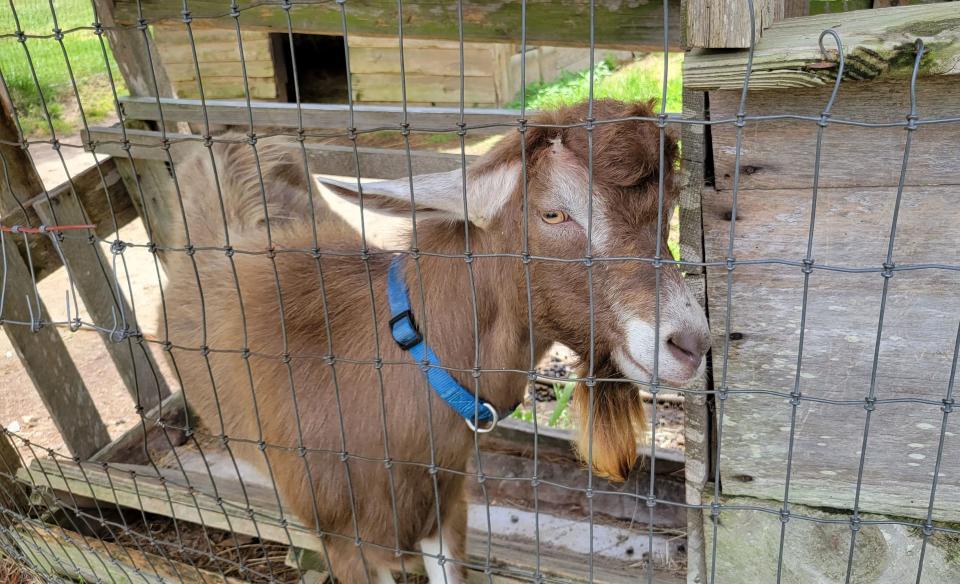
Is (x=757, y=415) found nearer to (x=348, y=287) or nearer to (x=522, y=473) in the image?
(x=348, y=287)

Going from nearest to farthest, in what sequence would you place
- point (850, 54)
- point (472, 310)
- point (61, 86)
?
point (850, 54) < point (472, 310) < point (61, 86)

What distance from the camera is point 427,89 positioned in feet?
27.7

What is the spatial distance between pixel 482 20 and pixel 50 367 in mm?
2651

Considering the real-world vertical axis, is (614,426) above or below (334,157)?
below

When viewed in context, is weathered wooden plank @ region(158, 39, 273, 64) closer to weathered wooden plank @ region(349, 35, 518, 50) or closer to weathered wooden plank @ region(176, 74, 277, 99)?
weathered wooden plank @ region(176, 74, 277, 99)

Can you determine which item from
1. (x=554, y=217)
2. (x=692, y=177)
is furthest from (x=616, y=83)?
(x=692, y=177)

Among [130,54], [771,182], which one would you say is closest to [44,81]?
[130,54]

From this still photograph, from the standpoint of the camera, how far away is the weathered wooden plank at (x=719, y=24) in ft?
5.57

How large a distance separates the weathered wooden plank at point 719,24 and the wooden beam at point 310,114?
5.48 ft

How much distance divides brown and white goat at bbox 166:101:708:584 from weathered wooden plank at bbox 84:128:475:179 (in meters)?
0.61

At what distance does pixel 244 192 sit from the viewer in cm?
385

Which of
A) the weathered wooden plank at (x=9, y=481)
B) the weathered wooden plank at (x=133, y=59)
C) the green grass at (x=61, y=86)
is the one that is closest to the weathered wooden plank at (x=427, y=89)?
the green grass at (x=61, y=86)

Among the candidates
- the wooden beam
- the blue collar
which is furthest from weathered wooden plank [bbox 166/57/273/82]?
the blue collar

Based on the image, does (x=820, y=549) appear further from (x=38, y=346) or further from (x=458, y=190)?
(x=38, y=346)
